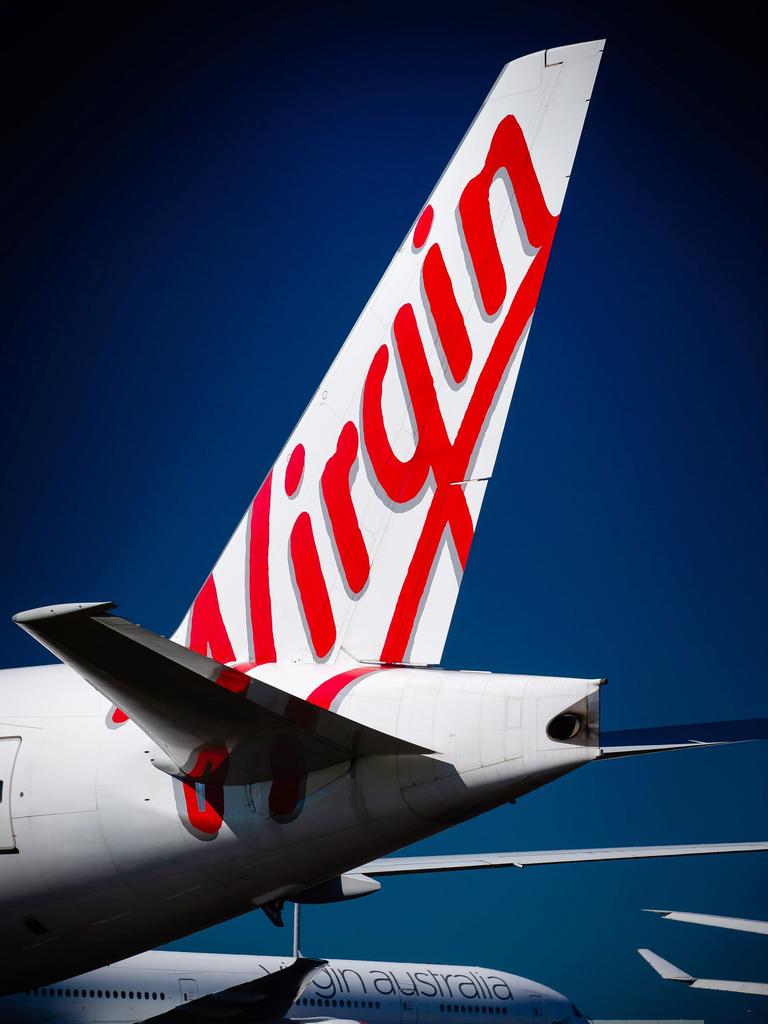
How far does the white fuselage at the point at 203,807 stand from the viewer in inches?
191

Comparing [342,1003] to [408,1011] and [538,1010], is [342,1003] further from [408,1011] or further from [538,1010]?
[538,1010]

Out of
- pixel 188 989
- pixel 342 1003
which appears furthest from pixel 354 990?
pixel 188 989

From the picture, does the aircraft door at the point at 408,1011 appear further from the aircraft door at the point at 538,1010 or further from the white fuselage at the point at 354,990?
the aircraft door at the point at 538,1010

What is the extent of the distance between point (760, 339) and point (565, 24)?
8043 mm

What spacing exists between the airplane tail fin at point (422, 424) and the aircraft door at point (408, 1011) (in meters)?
16.5

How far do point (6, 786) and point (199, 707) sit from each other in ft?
6.91

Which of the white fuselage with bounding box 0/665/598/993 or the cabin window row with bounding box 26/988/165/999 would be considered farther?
the cabin window row with bounding box 26/988/165/999

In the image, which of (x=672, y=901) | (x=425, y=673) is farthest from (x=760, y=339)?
(x=425, y=673)

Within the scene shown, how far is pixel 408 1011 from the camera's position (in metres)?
20.7

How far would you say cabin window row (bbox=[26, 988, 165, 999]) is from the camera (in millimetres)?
17031

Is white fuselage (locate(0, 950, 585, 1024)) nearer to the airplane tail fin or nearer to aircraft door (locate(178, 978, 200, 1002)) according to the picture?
aircraft door (locate(178, 978, 200, 1002))

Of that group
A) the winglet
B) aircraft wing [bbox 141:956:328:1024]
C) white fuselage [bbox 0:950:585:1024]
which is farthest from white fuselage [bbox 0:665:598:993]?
the winglet

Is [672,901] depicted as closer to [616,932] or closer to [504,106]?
[616,932]

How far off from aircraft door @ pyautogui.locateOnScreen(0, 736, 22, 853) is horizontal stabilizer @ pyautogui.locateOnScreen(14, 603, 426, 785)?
140 cm
